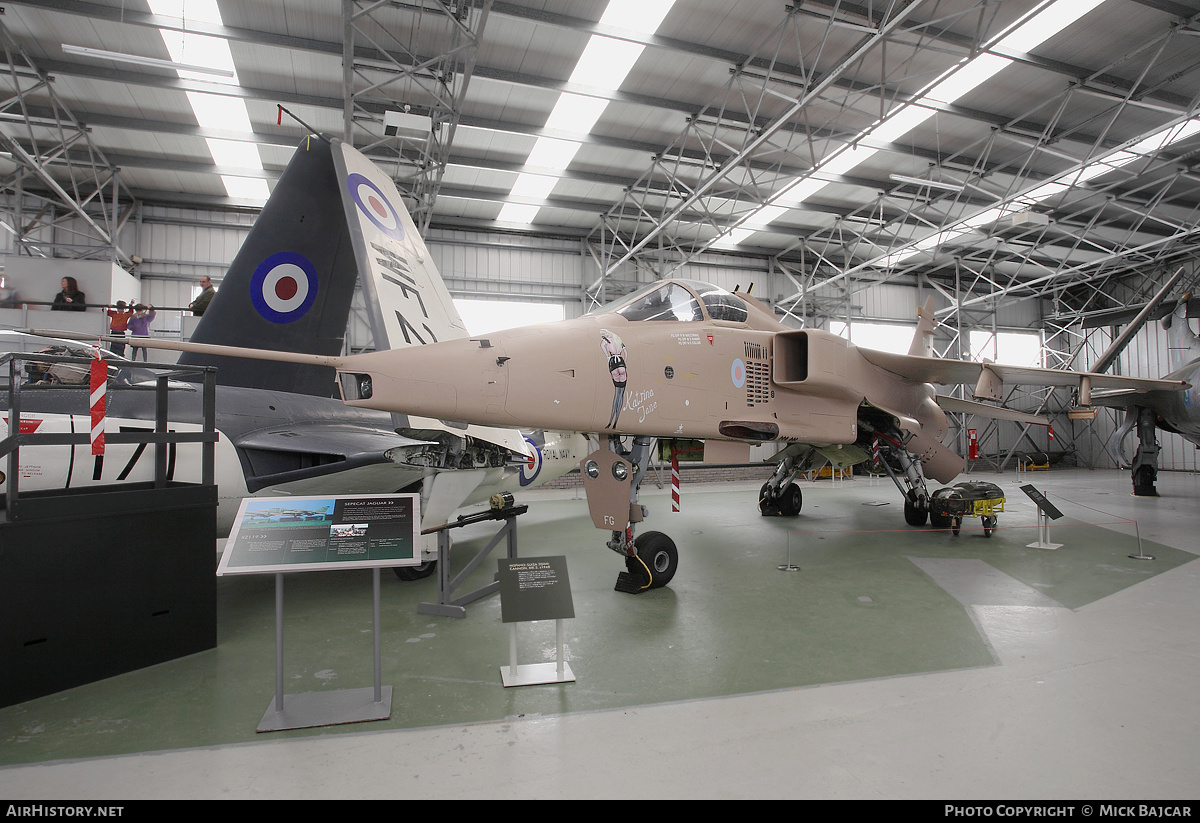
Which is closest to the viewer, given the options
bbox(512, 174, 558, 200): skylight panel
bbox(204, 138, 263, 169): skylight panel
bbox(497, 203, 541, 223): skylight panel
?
bbox(204, 138, 263, 169): skylight panel

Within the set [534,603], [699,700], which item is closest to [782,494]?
[699,700]

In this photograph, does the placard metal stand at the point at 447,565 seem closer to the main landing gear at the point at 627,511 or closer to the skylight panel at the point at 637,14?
the main landing gear at the point at 627,511

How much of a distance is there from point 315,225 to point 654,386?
510cm

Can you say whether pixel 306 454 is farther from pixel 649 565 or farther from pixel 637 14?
pixel 637 14

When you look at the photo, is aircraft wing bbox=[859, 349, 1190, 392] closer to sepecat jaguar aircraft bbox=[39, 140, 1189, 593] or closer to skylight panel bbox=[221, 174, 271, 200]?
sepecat jaguar aircraft bbox=[39, 140, 1189, 593]

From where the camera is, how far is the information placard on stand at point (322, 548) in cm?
296

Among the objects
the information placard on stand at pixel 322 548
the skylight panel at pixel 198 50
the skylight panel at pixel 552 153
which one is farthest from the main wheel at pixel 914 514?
the skylight panel at pixel 198 50

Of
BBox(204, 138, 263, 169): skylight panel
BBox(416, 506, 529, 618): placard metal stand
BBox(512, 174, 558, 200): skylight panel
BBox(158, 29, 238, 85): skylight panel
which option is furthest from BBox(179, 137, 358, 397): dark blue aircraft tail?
BBox(512, 174, 558, 200): skylight panel

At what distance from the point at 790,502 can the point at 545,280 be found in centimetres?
1300

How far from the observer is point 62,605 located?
3434 mm

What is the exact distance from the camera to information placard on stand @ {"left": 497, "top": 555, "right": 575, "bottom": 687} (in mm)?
3463

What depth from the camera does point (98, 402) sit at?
349cm

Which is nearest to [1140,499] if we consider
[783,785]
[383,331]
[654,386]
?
[654,386]

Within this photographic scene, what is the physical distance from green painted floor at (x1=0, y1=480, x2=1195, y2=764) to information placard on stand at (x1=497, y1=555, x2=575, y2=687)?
122mm
